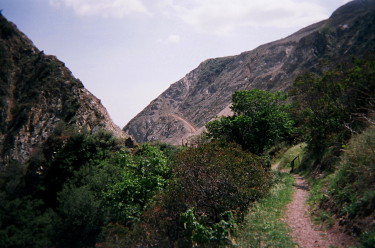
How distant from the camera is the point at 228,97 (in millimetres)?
92750

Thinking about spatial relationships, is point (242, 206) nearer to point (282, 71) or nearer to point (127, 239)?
point (127, 239)

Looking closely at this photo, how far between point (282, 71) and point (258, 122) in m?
65.5

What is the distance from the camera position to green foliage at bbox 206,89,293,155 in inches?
765

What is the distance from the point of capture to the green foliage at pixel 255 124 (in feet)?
63.8

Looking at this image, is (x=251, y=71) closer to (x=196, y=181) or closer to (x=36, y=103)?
(x=36, y=103)

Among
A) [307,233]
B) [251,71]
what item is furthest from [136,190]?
[251,71]

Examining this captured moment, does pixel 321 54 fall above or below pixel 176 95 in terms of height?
below

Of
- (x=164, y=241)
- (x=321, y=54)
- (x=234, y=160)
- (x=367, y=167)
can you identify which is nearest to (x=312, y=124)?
(x=234, y=160)

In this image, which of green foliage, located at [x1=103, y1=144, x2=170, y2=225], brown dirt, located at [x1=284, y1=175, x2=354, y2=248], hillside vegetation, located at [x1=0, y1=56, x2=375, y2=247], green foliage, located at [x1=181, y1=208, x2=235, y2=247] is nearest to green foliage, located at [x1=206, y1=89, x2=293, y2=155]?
hillside vegetation, located at [x1=0, y1=56, x2=375, y2=247]

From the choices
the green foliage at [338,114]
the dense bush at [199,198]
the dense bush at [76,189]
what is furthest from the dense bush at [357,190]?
the dense bush at [76,189]

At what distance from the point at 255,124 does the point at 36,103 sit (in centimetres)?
3052

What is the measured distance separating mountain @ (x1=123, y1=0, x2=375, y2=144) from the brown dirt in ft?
143

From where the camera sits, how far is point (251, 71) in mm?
100312

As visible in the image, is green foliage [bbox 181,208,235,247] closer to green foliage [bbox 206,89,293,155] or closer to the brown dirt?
the brown dirt
